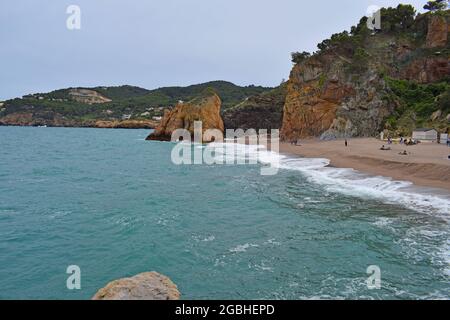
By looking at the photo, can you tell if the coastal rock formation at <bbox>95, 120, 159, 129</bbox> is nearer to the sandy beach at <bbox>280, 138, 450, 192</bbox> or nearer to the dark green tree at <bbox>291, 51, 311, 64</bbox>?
the dark green tree at <bbox>291, 51, 311, 64</bbox>

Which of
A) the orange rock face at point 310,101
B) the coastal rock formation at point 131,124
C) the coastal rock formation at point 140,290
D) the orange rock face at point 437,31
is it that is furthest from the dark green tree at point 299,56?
the coastal rock formation at point 131,124

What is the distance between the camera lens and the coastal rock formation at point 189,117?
82.8m

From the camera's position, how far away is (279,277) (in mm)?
9617

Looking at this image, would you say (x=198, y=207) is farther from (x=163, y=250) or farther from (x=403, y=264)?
(x=403, y=264)

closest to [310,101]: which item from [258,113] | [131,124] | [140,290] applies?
[258,113]

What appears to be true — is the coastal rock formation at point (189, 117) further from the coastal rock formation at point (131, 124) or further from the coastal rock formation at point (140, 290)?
the coastal rock formation at point (140, 290)

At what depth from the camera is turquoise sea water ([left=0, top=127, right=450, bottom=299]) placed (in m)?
9.22

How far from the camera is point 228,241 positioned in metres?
12.6

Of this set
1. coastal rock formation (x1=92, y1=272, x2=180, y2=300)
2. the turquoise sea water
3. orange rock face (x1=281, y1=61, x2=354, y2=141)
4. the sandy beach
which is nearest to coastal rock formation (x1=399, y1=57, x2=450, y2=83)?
orange rock face (x1=281, y1=61, x2=354, y2=141)

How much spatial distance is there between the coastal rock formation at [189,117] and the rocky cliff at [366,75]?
74.5 feet

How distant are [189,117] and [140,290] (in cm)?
7905

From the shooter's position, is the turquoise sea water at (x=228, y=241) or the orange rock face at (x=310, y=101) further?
the orange rock face at (x=310, y=101)

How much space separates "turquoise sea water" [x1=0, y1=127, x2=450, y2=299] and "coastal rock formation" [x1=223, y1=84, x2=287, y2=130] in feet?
279

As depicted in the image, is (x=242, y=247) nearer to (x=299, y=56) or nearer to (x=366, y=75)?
(x=366, y=75)
